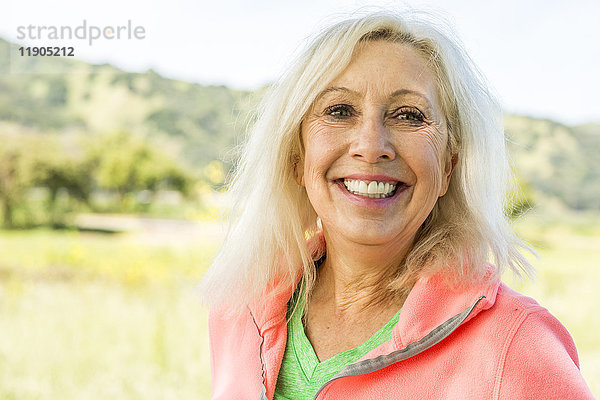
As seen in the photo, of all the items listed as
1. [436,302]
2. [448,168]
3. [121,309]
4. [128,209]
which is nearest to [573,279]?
[121,309]

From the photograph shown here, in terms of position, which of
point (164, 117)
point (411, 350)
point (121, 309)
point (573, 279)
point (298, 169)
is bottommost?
point (121, 309)

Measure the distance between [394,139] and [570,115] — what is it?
6322mm

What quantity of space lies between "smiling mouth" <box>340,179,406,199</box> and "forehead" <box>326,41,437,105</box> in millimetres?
171

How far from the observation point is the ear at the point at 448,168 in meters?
1.19

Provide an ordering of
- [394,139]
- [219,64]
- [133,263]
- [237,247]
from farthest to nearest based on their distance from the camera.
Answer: [219,64] → [133,263] → [237,247] → [394,139]

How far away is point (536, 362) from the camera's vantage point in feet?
2.96

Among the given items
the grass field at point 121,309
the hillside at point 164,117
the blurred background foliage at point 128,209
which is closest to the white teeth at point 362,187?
the grass field at point 121,309

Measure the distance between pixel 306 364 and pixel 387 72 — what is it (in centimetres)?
63

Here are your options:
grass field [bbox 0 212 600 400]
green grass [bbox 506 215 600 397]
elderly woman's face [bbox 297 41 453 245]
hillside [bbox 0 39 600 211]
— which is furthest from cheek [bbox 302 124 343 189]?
hillside [bbox 0 39 600 211]

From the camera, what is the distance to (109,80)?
7.05 m

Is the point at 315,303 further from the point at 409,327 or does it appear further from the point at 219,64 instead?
the point at 219,64

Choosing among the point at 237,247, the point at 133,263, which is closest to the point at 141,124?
the point at 133,263

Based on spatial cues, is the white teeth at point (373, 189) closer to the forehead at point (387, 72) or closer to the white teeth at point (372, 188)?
the white teeth at point (372, 188)

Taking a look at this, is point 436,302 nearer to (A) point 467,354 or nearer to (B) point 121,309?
(A) point 467,354
